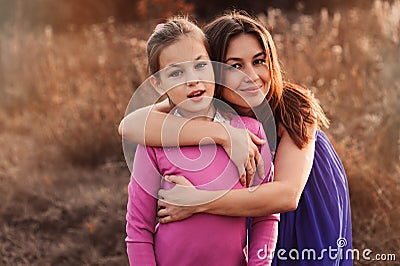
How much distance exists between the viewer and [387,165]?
4.14 m

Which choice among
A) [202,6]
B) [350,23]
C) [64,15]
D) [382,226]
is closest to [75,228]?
[382,226]

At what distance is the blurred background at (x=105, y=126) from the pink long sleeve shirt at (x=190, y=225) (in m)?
1.51

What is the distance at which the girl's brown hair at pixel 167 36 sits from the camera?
6.99 feet

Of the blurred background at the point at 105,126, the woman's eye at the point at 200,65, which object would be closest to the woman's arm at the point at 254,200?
the woman's eye at the point at 200,65

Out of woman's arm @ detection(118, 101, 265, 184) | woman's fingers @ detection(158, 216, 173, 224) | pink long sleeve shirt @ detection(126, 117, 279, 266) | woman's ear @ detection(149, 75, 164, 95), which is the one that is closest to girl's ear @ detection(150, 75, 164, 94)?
woman's ear @ detection(149, 75, 164, 95)

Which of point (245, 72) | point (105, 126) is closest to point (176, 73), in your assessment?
point (245, 72)

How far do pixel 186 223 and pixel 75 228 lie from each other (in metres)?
2.27

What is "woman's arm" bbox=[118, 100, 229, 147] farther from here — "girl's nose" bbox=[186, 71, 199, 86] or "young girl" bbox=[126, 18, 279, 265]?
"girl's nose" bbox=[186, 71, 199, 86]

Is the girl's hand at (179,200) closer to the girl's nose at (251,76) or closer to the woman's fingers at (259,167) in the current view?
the woman's fingers at (259,167)

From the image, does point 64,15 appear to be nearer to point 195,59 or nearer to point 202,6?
point 202,6

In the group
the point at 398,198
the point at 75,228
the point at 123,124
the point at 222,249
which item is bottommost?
the point at 75,228

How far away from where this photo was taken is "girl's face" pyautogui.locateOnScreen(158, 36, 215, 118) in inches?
82.4

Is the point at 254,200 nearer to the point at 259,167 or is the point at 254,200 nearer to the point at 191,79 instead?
the point at 259,167

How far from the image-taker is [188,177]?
215 centimetres
